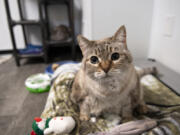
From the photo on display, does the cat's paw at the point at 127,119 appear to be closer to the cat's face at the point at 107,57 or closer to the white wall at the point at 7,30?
the cat's face at the point at 107,57

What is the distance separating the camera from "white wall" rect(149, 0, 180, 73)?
1.51 meters

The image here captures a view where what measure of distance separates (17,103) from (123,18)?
4.89 ft

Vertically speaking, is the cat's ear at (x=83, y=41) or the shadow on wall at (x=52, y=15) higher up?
Answer: the shadow on wall at (x=52, y=15)

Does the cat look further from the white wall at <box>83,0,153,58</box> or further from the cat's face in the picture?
the white wall at <box>83,0,153,58</box>

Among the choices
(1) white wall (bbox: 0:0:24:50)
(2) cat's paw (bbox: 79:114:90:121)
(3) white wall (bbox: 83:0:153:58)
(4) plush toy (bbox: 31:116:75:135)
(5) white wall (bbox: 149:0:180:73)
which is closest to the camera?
(4) plush toy (bbox: 31:116:75:135)

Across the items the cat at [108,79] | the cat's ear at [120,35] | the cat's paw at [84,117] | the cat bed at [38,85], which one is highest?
the cat's ear at [120,35]

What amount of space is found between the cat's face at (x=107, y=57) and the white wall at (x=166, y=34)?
37.8 inches

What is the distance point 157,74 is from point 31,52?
198 centimetres

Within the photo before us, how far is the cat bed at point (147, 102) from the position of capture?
2.89 feet

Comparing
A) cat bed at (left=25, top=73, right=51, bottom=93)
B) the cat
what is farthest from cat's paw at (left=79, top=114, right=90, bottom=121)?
cat bed at (left=25, top=73, right=51, bottom=93)

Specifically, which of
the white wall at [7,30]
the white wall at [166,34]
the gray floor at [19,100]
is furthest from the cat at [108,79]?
the white wall at [7,30]

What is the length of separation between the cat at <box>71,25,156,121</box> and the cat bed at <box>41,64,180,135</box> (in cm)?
7

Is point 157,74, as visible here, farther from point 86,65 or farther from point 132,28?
point 86,65

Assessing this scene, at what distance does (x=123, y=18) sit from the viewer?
1774 mm
